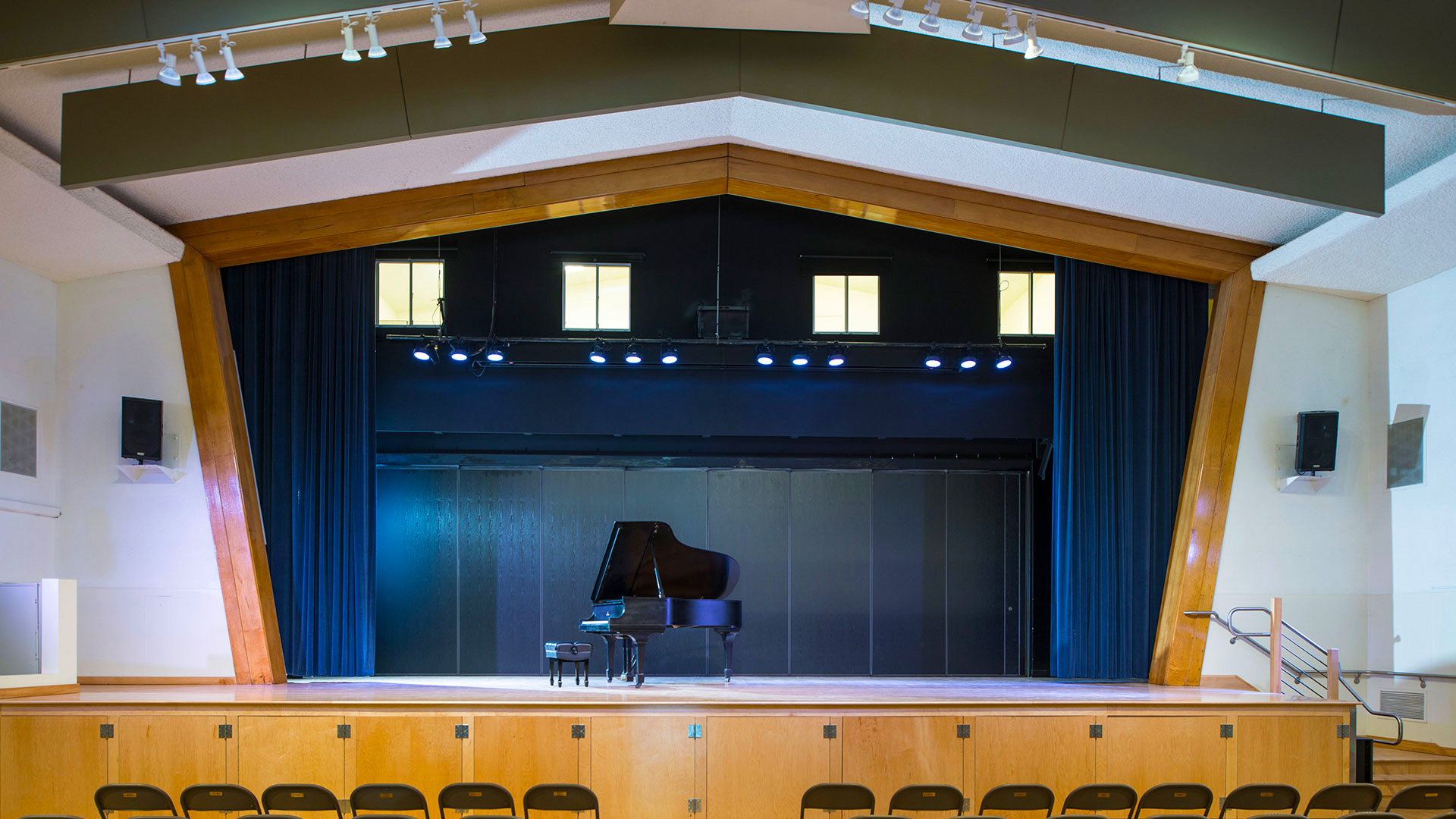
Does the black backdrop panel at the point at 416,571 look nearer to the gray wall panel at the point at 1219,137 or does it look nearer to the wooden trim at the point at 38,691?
the wooden trim at the point at 38,691

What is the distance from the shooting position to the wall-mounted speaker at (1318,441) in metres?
9.52

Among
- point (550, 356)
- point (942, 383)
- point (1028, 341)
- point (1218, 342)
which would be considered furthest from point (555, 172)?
point (1218, 342)

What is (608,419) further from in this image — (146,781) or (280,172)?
(146,781)

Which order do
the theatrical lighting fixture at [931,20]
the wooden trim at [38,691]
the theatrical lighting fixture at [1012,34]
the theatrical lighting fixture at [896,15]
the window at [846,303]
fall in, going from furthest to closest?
the window at [846,303] → the wooden trim at [38,691] → the theatrical lighting fixture at [896,15] → the theatrical lighting fixture at [1012,34] → the theatrical lighting fixture at [931,20]

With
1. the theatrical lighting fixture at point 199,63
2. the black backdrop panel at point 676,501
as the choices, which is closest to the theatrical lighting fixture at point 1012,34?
the theatrical lighting fixture at point 199,63

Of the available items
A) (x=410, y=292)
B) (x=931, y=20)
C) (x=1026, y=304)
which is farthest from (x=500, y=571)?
(x=931, y=20)

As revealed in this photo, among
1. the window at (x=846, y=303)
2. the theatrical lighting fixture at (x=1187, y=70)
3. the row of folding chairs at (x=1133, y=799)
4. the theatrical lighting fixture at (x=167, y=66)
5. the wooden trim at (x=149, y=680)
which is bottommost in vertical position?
the wooden trim at (x=149, y=680)

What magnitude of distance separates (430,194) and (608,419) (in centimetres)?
287

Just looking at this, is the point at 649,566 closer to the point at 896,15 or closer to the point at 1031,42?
the point at 896,15

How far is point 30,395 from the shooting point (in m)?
8.91

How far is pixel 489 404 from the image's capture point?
36.8 feet

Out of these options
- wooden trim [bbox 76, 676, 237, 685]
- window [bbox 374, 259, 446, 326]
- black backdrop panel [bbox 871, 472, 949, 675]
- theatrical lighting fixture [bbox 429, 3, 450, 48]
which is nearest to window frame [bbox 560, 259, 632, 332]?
window [bbox 374, 259, 446, 326]

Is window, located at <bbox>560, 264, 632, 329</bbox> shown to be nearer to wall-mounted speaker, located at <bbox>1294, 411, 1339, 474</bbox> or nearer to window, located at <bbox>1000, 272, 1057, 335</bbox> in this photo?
window, located at <bbox>1000, 272, 1057, 335</bbox>

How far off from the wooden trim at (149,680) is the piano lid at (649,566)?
322cm
